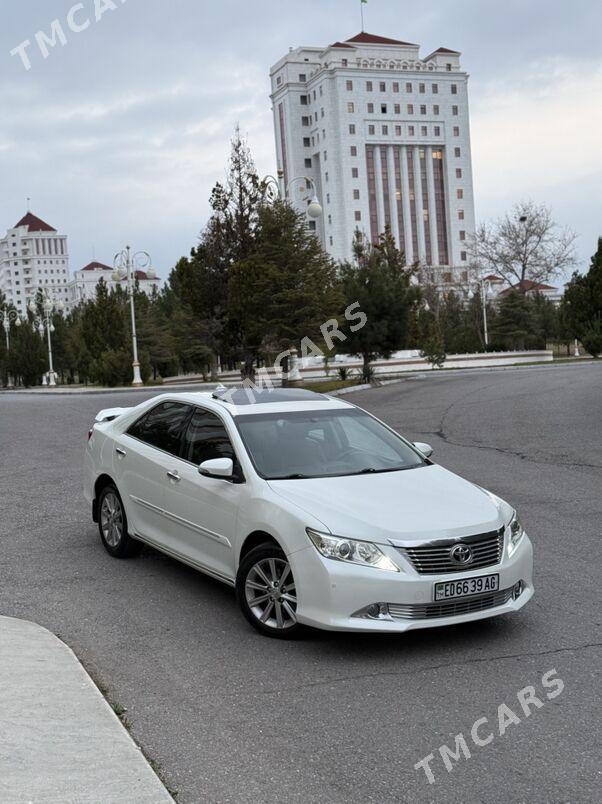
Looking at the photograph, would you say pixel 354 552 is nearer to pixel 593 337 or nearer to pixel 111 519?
pixel 111 519

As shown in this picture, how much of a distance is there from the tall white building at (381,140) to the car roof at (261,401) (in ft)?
423

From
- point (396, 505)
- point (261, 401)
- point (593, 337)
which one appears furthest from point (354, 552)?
point (593, 337)

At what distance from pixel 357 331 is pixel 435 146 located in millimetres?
120612

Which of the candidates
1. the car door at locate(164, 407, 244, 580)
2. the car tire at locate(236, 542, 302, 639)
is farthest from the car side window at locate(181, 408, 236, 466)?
the car tire at locate(236, 542, 302, 639)

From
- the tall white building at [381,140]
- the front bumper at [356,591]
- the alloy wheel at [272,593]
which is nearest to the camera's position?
the front bumper at [356,591]

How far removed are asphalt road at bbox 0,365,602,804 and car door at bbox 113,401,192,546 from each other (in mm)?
468

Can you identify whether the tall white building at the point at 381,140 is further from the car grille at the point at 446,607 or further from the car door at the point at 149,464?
the car grille at the point at 446,607

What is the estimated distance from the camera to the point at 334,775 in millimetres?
3754

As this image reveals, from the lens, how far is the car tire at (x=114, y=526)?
25.5 feet

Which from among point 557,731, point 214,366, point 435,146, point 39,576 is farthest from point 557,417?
point 435,146

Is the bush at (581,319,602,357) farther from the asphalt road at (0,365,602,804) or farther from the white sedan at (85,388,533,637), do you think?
the white sedan at (85,388,533,637)

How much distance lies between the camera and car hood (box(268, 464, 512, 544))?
5250 millimetres

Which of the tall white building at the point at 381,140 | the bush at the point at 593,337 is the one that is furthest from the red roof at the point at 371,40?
the bush at the point at 593,337

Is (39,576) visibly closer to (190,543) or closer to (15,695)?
(190,543)
